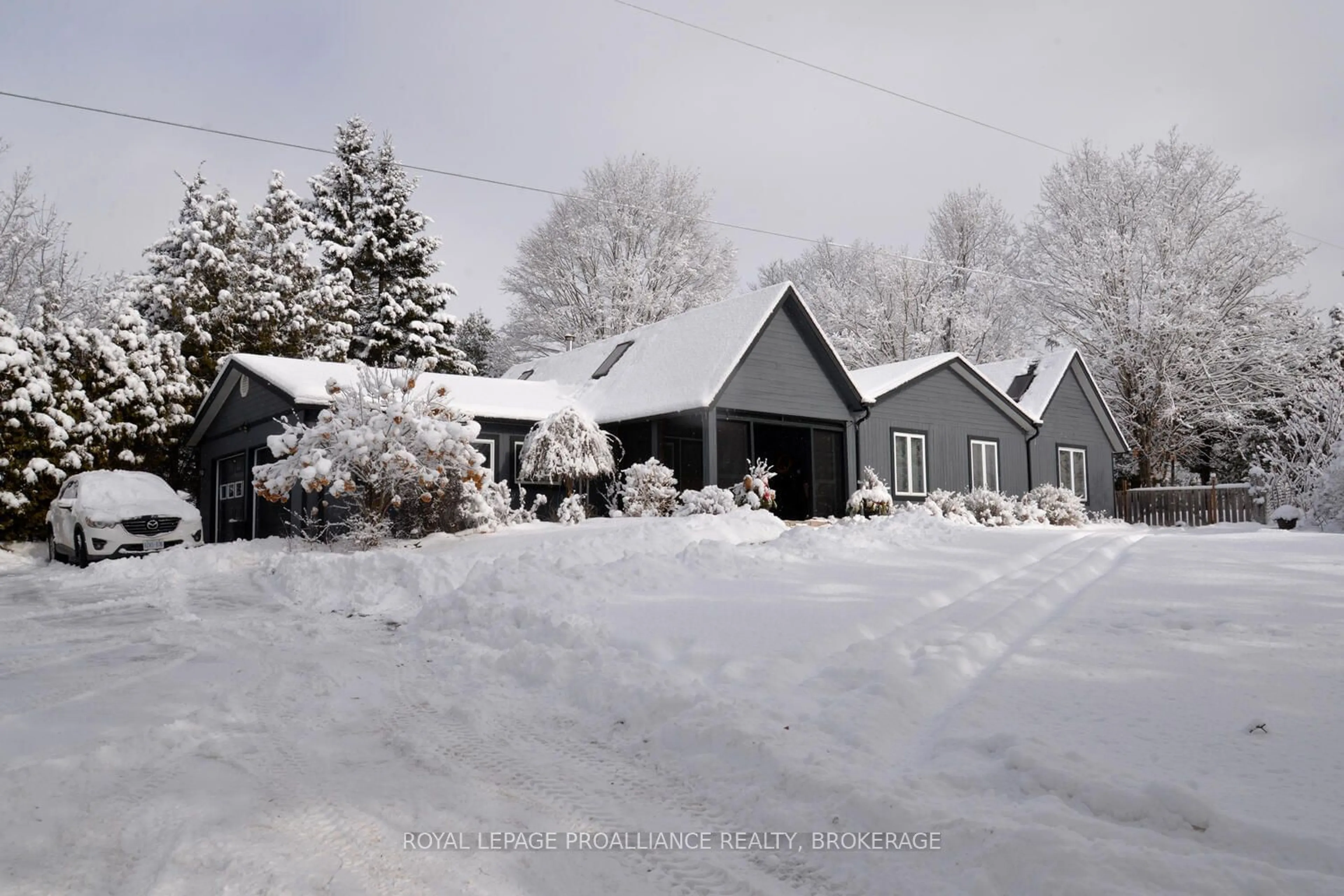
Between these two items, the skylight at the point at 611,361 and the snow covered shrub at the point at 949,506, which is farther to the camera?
the skylight at the point at 611,361

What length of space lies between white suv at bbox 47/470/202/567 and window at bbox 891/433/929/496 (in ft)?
51.5

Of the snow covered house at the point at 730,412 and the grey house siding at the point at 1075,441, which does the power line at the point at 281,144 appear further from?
the grey house siding at the point at 1075,441

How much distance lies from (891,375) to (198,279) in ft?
72.6

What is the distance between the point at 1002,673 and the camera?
5.09m

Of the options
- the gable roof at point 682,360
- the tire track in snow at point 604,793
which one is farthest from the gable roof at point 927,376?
the tire track in snow at point 604,793

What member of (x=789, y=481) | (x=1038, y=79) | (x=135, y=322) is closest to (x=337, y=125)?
(x=135, y=322)

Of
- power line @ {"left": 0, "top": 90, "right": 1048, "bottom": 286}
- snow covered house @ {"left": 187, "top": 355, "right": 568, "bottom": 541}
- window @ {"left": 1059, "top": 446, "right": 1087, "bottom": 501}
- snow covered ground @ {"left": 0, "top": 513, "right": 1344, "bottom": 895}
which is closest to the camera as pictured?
snow covered ground @ {"left": 0, "top": 513, "right": 1344, "bottom": 895}

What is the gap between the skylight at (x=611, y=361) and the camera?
21828mm

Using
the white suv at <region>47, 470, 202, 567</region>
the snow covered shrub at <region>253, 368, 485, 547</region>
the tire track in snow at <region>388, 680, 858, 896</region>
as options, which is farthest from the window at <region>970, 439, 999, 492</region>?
the tire track in snow at <region>388, 680, 858, 896</region>

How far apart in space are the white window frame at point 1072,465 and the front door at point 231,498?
22461 mm

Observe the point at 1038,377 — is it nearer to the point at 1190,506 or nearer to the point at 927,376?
the point at 1190,506

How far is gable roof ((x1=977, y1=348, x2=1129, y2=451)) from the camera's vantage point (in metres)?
25.8

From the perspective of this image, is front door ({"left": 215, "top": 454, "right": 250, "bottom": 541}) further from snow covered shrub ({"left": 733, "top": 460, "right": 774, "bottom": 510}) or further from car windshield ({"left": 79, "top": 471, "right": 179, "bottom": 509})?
snow covered shrub ({"left": 733, "top": 460, "right": 774, "bottom": 510})

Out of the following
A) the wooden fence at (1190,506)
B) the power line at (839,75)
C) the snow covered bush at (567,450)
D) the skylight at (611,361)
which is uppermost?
the power line at (839,75)
